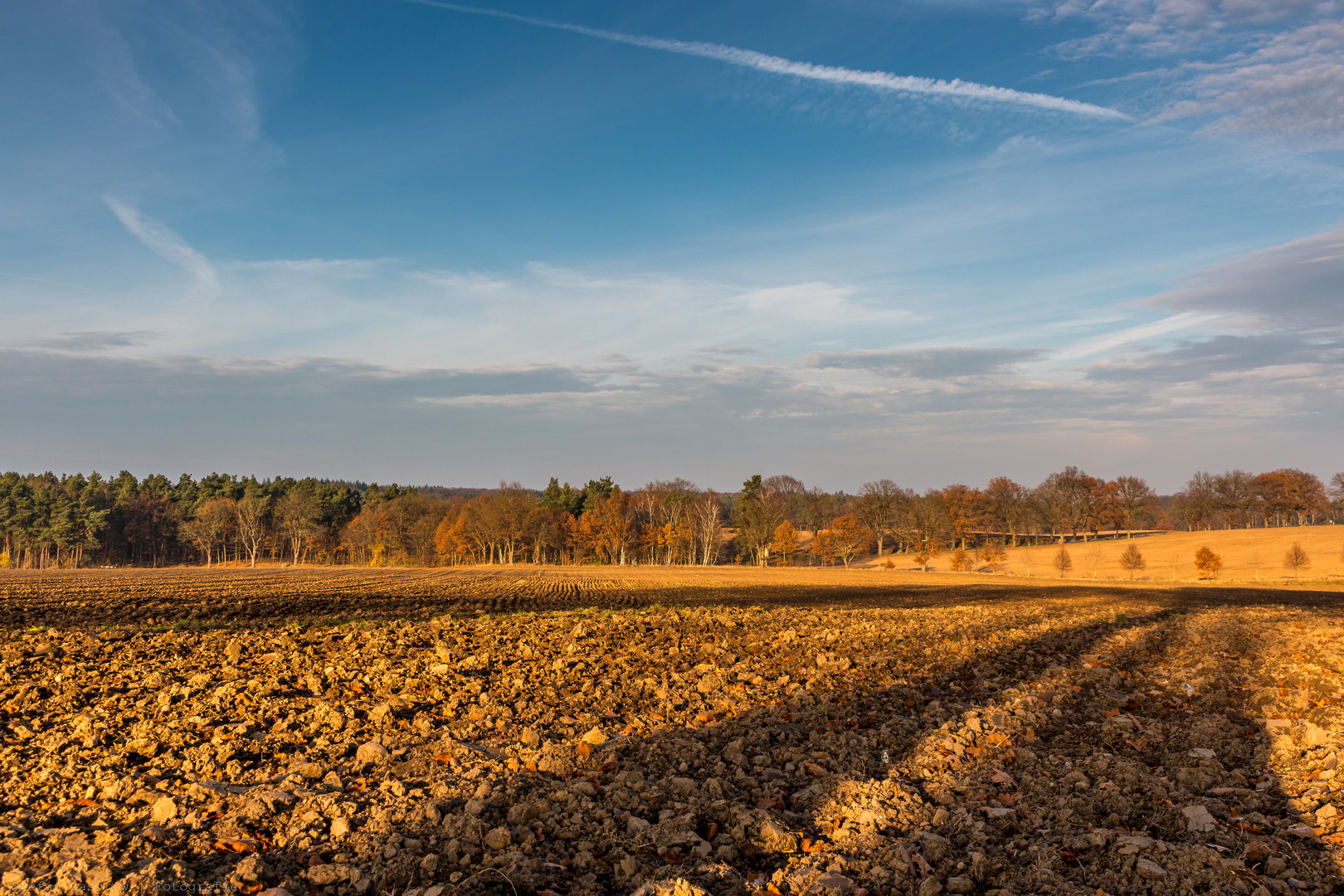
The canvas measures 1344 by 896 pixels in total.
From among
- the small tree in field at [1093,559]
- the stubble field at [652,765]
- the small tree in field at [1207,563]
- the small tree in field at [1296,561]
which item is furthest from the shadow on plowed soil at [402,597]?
the small tree in field at [1093,559]

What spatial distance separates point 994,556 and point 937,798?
87534 millimetres

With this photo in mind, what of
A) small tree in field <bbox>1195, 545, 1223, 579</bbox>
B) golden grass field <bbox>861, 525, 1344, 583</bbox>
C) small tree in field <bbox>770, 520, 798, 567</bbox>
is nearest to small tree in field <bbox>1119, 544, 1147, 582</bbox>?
golden grass field <bbox>861, 525, 1344, 583</bbox>

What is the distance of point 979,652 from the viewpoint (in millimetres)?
13227

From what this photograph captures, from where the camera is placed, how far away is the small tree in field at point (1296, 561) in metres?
65.6

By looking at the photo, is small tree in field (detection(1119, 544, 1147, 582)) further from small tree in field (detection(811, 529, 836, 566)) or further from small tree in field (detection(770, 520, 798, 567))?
small tree in field (detection(770, 520, 798, 567))

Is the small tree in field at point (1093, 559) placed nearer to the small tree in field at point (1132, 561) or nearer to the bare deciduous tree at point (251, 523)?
the small tree in field at point (1132, 561)

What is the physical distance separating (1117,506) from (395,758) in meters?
121

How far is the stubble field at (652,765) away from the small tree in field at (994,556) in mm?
75292

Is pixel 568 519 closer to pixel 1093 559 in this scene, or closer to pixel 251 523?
pixel 251 523

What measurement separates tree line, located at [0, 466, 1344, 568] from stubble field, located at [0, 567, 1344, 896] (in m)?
78.8

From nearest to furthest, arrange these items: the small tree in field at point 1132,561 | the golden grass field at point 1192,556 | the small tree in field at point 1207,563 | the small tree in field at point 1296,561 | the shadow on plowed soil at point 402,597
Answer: the shadow on plowed soil at point 402,597 → the small tree in field at point 1296,561 → the small tree in field at point 1207,563 → the small tree in field at point 1132,561 → the golden grass field at point 1192,556

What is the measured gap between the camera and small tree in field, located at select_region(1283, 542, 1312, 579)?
6556 cm

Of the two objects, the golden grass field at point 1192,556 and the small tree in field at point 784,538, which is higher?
the small tree in field at point 784,538

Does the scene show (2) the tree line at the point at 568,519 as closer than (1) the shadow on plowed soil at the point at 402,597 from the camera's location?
No
